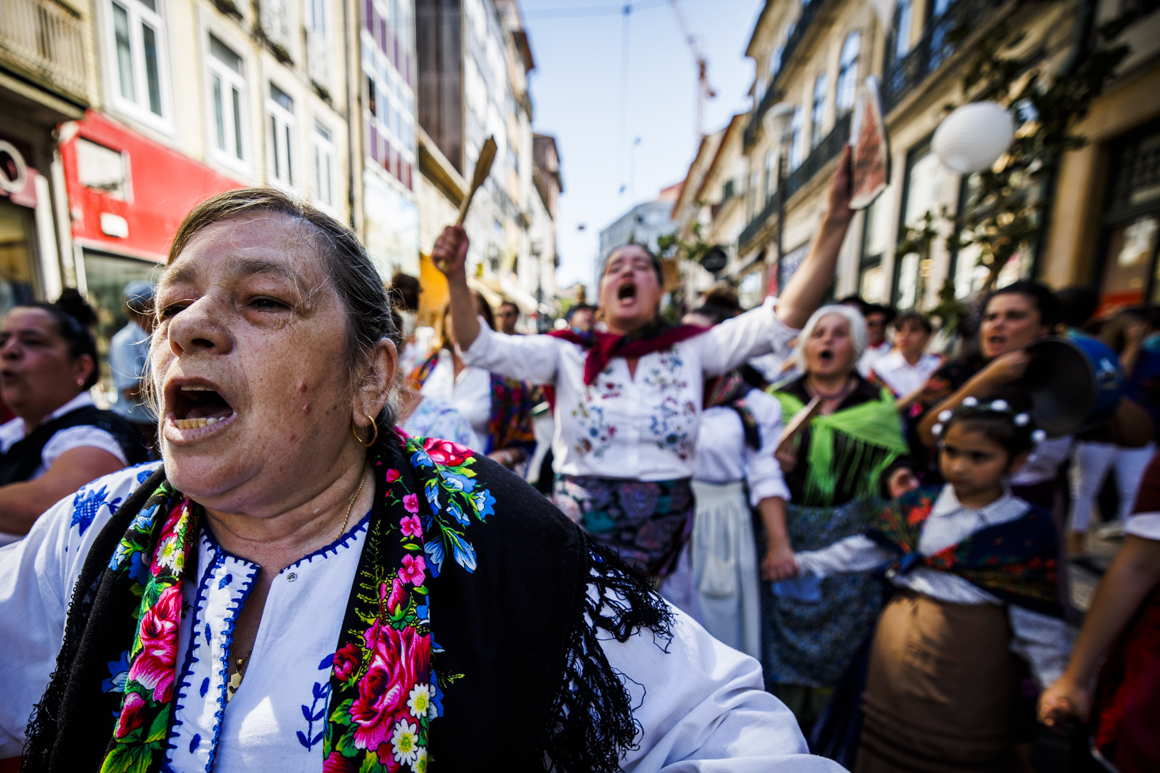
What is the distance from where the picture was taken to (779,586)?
8.53 feet

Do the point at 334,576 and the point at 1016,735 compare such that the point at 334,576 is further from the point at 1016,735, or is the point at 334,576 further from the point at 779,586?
the point at 1016,735

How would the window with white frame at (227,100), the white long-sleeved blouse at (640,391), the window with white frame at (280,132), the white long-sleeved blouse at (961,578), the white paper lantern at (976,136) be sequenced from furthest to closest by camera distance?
1. the window with white frame at (280,132)
2. the window with white frame at (227,100)
3. the white paper lantern at (976,136)
4. the white long-sleeved blouse at (640,391)
5. the white long-sleeved blouse at (961,578)

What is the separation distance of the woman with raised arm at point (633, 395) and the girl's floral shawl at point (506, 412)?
0.83m

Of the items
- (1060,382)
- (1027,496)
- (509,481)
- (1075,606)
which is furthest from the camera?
(1075,606)

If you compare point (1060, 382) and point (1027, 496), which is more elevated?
point (1060, 382)

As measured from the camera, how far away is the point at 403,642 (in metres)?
0.91

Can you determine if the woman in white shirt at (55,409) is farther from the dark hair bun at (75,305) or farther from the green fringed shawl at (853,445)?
the green fringed shawl at (853,445)

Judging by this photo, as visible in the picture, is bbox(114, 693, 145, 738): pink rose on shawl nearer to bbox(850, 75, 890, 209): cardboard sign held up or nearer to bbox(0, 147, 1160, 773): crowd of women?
bbox(0, 147, 1160, 773): crowd of women

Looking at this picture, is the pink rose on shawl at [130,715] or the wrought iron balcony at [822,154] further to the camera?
the wrought iron balcony at [822,154]

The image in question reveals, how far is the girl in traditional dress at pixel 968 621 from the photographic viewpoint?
71.9 inches

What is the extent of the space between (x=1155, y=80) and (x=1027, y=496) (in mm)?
4655

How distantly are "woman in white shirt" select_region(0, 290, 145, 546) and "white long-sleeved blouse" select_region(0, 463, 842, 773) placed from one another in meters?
0.64

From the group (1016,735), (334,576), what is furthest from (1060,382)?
(334,576)

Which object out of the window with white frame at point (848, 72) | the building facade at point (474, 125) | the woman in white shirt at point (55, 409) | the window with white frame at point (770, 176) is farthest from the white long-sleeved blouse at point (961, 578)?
the window with white frame at point (770, 176)
